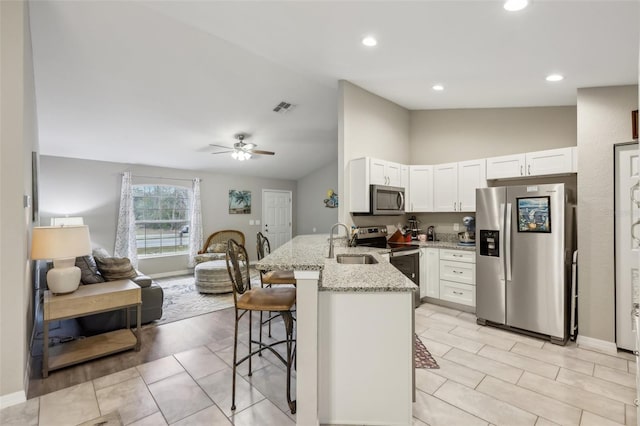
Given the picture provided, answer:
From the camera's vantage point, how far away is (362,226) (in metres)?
4.14

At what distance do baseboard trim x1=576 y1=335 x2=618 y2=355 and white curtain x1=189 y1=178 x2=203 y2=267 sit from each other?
21.8 feet

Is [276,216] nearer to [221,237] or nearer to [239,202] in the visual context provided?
[239,202]

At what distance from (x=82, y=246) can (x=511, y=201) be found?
14.4 ft

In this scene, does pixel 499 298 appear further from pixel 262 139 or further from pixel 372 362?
pixel 262 139

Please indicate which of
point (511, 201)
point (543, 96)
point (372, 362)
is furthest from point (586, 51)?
point (372, 362)

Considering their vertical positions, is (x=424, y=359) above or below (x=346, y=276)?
below

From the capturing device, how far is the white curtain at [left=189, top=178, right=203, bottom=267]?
22.2 feet

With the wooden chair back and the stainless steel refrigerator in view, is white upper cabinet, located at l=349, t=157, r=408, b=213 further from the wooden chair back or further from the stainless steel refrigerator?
the wooden chair back

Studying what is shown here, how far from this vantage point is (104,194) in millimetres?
5789

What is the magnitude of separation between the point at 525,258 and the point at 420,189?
5.80ft

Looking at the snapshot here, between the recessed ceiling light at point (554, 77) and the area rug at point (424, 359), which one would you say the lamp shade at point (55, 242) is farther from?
the recessed ceiling light at point (554, 77)

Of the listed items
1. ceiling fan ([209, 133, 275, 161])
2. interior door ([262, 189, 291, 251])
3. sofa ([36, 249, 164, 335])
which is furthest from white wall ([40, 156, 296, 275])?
sofa ([36, 249, 164, 335])

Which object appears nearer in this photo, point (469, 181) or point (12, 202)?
point (12, 202)

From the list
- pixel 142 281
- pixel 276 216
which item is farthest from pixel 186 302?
pixel 276 216
